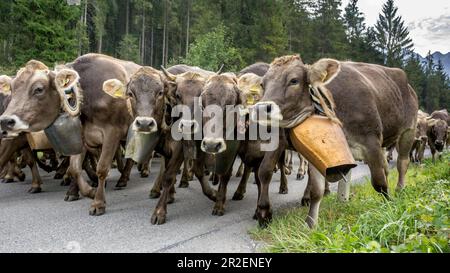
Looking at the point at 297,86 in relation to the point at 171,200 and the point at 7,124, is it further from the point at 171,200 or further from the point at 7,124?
the point at 7,124

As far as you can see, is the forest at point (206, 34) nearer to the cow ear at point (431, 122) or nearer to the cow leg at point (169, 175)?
the cow ear at point (431, 122)

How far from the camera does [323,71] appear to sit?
4570 mm

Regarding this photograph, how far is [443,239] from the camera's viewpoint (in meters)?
3.21

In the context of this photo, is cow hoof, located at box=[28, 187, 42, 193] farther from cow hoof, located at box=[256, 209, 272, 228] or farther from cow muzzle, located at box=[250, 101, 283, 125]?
cow muzzle, located at box=[250, 101, 283, 125]

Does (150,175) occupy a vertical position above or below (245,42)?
below

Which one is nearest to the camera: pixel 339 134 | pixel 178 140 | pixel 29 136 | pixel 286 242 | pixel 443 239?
pixel 443 239

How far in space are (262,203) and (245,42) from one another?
28086 mm

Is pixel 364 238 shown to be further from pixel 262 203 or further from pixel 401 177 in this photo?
pixel 401 177

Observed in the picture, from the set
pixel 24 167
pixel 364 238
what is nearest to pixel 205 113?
pixel 364 238

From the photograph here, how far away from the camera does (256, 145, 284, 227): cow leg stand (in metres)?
4.99

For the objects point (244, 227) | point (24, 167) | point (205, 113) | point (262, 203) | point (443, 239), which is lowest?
point (24, 167)

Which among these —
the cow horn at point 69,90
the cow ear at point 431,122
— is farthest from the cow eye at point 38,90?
the cow ear at point 431,122

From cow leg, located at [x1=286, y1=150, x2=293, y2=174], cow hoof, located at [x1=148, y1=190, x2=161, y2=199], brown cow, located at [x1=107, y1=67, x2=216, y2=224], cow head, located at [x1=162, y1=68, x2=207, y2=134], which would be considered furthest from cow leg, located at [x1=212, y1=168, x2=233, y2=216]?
cow leg, located at [x1=286, y1=150, x2=293, y2=174]

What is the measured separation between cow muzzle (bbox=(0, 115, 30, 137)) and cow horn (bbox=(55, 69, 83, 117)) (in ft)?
2.29
